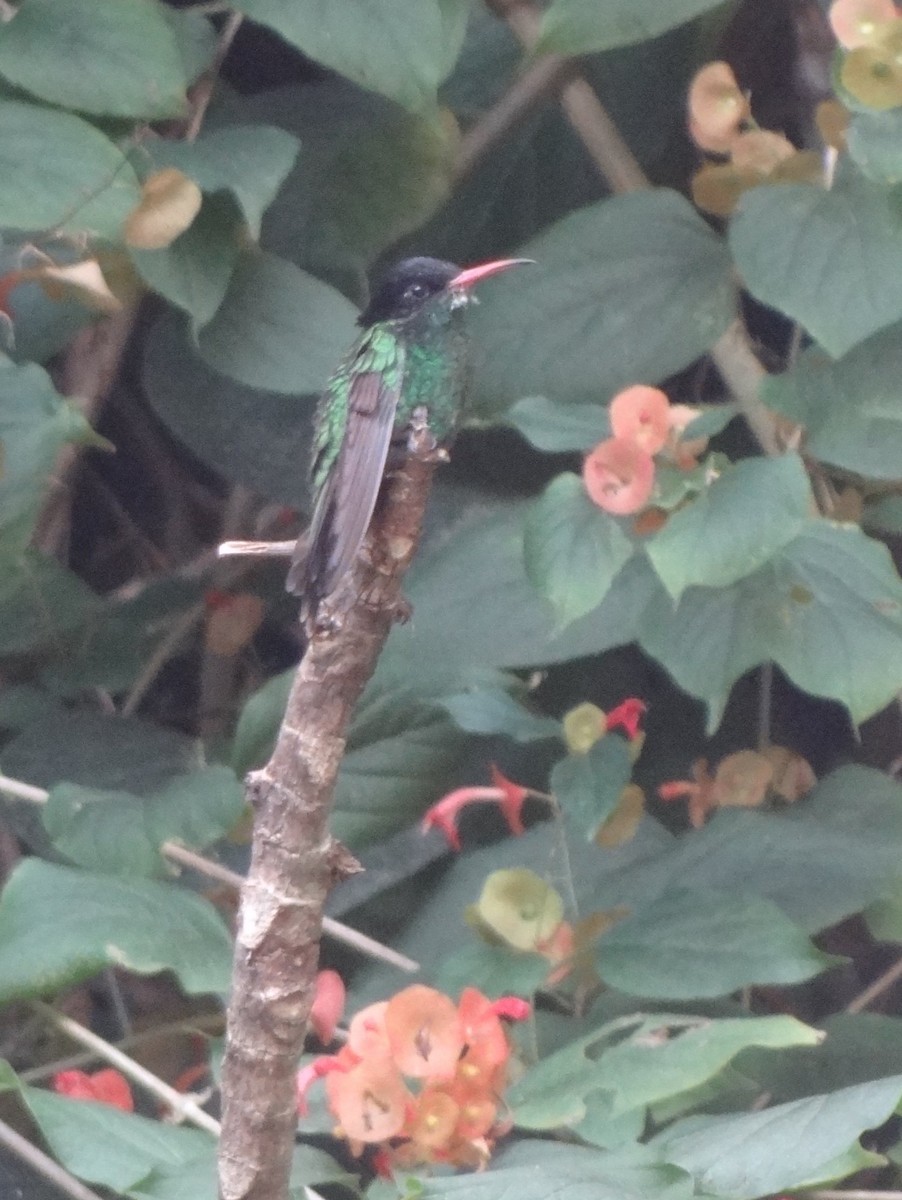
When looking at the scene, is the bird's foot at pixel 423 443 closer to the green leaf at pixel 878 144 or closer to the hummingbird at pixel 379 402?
the hummingbird at pixel 379 402

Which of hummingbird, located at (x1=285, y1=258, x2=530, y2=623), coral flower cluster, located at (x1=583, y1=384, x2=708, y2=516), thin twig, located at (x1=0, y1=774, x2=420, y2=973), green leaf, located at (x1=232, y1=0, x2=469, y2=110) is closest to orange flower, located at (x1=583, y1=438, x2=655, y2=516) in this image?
coral flower cluster, located at (x1=583, y1=384, x2=708, y2=516)

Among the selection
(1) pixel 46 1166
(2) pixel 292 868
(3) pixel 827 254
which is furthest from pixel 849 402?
(1) pixel 46 1166

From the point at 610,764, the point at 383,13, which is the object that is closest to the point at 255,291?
the point at 383,13

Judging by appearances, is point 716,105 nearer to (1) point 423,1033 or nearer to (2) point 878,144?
(2) point 878,144

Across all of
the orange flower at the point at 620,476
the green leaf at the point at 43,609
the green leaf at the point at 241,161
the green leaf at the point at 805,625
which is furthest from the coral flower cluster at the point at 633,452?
the green leaf at the point at 43,609

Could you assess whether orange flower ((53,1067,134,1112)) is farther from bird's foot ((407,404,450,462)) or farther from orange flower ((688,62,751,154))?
orange flower ((688,62,751,154))
